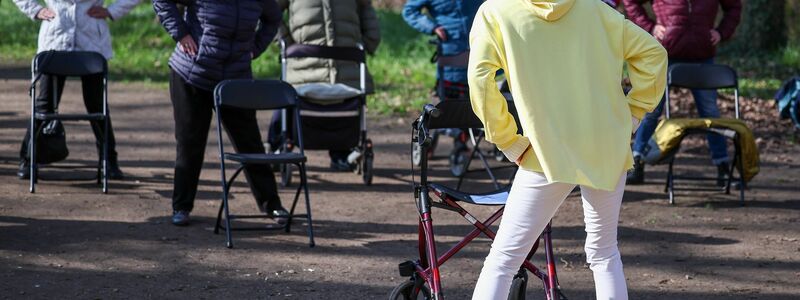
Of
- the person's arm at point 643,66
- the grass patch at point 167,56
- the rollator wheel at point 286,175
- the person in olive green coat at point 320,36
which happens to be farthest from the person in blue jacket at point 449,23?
the person's arm at point 643,66

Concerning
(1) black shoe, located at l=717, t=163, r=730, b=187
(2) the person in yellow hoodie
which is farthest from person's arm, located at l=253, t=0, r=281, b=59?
(1) black shoe, located at l=717, t=163, r=730, b=187

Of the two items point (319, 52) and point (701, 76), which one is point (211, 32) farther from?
point (701, 76)

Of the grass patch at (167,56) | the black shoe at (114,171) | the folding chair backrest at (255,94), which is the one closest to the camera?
the folding chair backrest at (255,94)

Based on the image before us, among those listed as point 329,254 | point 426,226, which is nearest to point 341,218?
point 329,254

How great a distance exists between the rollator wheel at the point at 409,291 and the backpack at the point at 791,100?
22.7ft

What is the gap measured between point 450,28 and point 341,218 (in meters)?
2.47

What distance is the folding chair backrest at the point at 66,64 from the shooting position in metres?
9.55

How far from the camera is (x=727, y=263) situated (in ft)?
25.1

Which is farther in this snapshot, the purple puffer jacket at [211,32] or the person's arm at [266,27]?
the person's arm at [266,27]

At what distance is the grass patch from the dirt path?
452 centimetres

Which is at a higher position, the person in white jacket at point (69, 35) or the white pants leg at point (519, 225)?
the white pants leg at point (519, 225)

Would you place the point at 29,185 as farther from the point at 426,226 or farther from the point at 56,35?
the point at 426,226

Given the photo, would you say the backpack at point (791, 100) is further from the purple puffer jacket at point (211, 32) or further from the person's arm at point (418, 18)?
the purple puffer jacket at point (211, 32)

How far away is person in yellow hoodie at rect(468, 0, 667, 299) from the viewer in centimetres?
493
